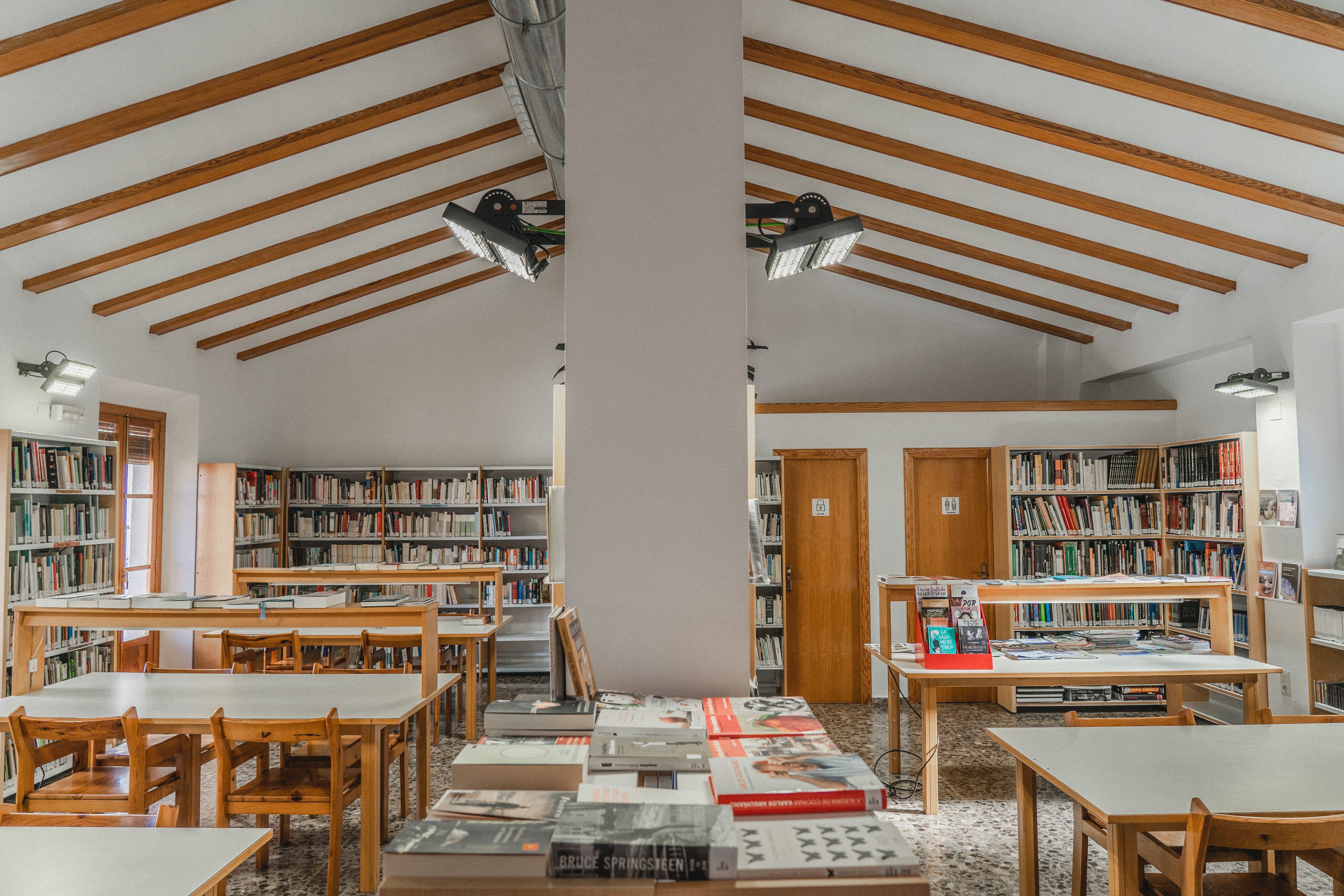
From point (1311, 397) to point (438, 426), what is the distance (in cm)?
735

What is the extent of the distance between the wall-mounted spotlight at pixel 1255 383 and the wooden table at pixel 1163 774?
3.07m

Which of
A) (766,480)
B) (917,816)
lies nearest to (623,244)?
(917,816)

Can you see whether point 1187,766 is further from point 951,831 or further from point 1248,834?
point 951,831

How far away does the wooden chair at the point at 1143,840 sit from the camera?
245 centimetres

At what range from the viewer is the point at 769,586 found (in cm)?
704

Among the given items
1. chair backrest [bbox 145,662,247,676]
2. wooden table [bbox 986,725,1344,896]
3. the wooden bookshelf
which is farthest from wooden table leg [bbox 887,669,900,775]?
chair backrest [bbox 145,662,247,676]

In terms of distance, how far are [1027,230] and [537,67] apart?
372cm

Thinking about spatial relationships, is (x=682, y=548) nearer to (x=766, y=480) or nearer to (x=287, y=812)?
(x=287, y=812)

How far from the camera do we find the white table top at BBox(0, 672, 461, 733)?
3.24 m

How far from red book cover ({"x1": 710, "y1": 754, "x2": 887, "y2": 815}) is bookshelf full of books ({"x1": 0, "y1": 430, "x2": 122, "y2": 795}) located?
453 cm

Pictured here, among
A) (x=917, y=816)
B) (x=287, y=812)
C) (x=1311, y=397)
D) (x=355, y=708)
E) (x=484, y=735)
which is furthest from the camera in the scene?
(x=1311, y=397)

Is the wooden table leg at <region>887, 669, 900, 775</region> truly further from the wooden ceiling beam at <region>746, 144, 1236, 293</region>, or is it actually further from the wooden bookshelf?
the wooden ceiling beam at <region>746, 144, 1236, 293</region>

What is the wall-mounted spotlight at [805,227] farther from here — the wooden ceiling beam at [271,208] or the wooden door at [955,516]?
the wooden door at [955,516]

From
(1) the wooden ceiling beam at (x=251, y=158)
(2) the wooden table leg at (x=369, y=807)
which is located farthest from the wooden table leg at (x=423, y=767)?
(1) the wooden ceiling beam at (x=251, y=158)
